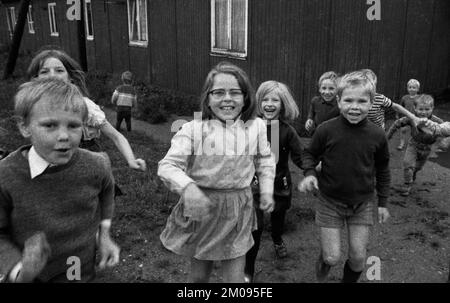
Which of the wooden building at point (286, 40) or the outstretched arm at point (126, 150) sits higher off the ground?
the wooden building at point (286, 40)

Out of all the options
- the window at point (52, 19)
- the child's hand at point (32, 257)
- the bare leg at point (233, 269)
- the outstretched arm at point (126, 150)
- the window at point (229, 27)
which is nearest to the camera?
the child's hand at point (32, 257)

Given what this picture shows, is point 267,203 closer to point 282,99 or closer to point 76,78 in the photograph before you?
point 282,99

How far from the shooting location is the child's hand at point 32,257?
1.79m

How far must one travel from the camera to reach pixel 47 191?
1.97 meters

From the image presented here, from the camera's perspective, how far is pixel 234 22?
9875mm

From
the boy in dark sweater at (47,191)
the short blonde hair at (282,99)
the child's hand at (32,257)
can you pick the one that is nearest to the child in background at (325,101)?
the short blonde hair at (282,99)

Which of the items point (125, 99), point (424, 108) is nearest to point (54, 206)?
point (424, 108)

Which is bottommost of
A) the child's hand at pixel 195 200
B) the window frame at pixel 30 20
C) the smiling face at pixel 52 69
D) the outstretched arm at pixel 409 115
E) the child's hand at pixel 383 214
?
the child's hand at pixel 383 214

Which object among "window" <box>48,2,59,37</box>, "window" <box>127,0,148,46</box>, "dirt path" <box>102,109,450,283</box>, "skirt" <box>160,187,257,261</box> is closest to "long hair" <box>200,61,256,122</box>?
"skirt" <box>160,187,257,261</box>

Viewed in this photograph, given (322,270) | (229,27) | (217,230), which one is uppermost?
(229,27)

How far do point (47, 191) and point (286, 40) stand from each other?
7307 millimetres

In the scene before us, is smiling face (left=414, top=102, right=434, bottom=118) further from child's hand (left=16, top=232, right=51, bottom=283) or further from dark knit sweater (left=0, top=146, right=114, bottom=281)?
child's hand (left=16, top=232, right=51, bottom=283)

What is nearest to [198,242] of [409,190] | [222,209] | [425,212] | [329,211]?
[222,209]

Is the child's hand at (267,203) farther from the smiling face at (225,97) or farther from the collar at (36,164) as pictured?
the collar at (36,164)
